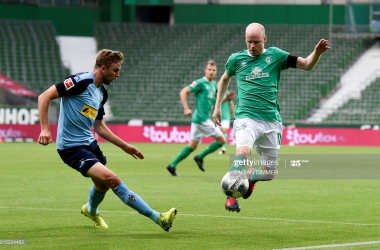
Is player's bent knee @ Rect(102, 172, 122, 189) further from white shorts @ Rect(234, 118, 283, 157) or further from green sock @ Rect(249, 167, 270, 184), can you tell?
green sock @ Rect(249, 167, 270, 184)

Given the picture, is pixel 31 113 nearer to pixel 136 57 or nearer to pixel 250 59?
pixel 136 57

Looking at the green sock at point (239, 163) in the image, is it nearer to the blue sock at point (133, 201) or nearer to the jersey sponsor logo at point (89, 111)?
the blue sock at point (133, 201)

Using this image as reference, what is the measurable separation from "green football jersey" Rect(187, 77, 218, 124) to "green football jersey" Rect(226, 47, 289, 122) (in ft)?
23.4

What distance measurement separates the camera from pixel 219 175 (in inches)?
588

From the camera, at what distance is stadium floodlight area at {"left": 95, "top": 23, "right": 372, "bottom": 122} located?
35.2 metres

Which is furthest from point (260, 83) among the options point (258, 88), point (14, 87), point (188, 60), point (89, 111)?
point (188, 60)

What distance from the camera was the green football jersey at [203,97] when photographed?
15.2 meters

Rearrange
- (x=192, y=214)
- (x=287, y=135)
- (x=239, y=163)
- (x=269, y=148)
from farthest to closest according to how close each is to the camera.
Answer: (x=287, y=135), (x=192, y=214), (x=269, y=148), (x=239, y=163)

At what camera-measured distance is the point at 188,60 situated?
38500mm

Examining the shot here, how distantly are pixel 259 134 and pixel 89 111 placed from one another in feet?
7.20

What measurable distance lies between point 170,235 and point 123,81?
30.3 metres

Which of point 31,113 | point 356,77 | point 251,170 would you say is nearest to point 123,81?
point 31,113

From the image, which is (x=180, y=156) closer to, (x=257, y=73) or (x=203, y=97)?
(x=203, y=97)

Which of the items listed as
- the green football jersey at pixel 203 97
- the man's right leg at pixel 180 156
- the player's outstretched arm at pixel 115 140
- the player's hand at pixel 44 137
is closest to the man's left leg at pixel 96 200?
the player's outstretched arm at pixel 115 140
